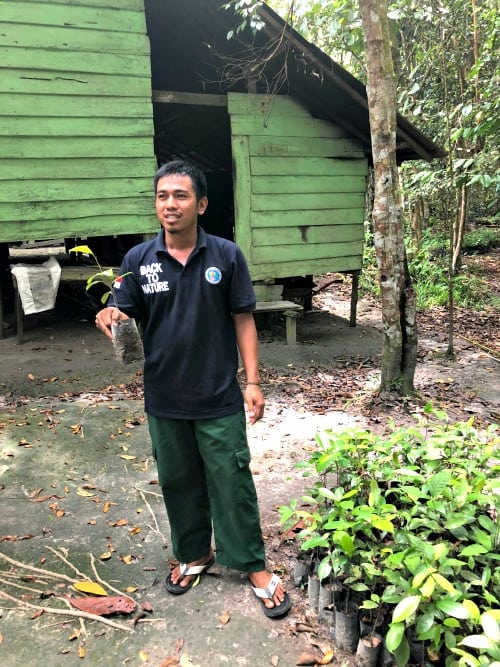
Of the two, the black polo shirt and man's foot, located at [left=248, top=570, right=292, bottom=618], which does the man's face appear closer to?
the black polo shirt

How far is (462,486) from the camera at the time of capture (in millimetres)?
2113

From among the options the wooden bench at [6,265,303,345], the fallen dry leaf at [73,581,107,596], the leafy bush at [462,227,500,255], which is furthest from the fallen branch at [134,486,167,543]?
the leafy bush at [462,227,500,255]

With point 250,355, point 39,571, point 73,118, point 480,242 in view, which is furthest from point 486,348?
point 480,242

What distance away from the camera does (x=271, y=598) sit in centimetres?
235

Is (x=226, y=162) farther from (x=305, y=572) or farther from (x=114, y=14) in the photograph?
(x=305, y=572)

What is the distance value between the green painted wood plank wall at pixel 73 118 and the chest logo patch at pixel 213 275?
466cm

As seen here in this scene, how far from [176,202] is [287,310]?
5469 millimetres

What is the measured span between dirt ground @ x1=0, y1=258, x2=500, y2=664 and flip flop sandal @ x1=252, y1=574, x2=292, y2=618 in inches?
2.4

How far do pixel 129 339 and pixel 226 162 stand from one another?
9169 millimetres

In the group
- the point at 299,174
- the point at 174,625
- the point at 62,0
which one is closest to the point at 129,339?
the point at 174,625

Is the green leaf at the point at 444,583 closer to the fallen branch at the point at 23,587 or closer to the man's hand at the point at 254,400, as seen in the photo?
the man's hand at the point at 254,400

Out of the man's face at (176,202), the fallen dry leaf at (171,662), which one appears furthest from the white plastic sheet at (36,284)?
the fallen dry leaf at (171,662)

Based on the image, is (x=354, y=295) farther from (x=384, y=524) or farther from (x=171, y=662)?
(x=171, y=662)

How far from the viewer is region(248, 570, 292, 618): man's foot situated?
2.31 meters
